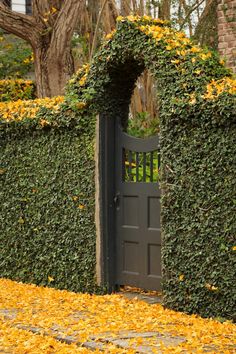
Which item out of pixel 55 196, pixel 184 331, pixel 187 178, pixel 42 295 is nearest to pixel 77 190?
pixel 55 196

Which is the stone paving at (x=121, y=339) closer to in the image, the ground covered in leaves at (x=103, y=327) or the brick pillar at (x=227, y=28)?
the ground covered in leaves at (x=103, y=327)

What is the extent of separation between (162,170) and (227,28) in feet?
16.9

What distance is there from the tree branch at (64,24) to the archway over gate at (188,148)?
13.4 ft

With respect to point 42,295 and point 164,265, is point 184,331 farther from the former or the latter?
point 42,295

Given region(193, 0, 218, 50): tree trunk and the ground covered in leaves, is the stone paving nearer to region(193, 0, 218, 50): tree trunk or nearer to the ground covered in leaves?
the ground covered in leaves

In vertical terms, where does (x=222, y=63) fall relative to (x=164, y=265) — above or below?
above

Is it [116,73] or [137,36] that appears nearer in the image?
[137,36]

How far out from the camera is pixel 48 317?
8.09m

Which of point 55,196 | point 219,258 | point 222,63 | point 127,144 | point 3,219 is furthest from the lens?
point 3,219

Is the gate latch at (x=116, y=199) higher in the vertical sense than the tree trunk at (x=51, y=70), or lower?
lower

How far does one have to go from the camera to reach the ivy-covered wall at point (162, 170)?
772cm

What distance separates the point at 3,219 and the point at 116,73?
290 cm

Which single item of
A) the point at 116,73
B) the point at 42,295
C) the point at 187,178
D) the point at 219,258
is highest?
the point at 116,73

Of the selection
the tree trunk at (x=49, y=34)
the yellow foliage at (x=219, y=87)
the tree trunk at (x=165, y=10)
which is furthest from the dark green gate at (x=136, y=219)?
the tree trunk at (x=165, y=10)
